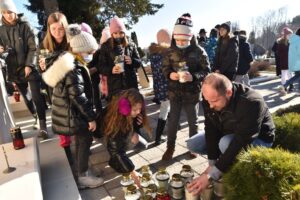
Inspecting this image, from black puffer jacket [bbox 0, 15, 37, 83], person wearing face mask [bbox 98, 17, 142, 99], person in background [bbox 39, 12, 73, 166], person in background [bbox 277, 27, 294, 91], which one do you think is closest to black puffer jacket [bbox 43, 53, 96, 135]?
person in background [bbox 39, 12, 73, 166]

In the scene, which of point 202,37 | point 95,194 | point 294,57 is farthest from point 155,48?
point 202,37

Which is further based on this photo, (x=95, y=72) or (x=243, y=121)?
(x=95, y=72)

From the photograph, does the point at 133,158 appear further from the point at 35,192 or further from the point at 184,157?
the point at 35,192

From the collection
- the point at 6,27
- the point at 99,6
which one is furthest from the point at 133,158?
the point at 99,6

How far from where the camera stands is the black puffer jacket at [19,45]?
13.9 ft

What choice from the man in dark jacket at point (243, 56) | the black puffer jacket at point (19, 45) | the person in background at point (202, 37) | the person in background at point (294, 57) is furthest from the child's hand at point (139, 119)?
the person in background at point (202, 37)

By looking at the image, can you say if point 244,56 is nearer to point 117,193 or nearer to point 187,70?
point 187,70

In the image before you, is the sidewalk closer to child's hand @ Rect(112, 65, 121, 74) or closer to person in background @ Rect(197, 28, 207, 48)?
child's hand @ Rect(112, 65, 121, 74)

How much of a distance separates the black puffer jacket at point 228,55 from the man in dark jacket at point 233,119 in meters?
2.97

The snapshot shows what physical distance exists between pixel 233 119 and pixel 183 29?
56.4 inches

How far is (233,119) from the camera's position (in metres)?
2.68

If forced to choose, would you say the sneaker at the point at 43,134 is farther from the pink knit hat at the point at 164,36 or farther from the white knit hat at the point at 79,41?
the pink knit hat at the point at 164,36

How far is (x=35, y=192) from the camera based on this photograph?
2.35 m

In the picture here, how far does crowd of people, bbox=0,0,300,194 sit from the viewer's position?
8.42 feet
